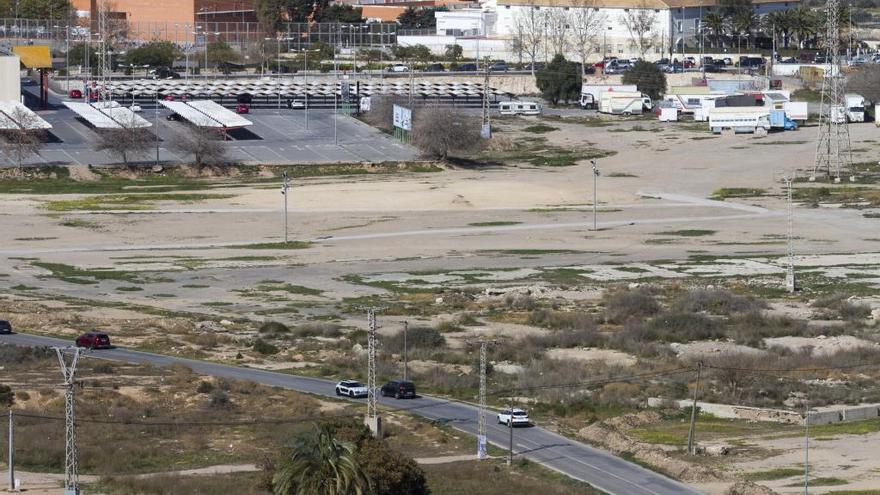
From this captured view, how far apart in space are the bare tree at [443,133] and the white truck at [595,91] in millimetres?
42395

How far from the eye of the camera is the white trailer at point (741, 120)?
172 meters

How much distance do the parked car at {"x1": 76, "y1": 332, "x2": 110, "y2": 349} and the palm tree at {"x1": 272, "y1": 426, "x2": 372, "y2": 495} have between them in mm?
29956

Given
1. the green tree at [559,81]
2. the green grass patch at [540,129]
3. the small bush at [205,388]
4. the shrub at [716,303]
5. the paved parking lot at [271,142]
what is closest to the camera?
the small bush at [205,388]

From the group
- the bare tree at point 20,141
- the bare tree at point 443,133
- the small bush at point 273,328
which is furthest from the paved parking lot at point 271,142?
the small bush at point 273,328

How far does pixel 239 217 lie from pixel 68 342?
48180 millimetres

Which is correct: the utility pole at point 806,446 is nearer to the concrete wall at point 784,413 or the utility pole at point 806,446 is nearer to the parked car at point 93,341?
the concrete wall at point 784,413

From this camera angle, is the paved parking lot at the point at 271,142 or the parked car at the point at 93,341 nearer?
the parked car at the point at 93,341

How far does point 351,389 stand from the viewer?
6328cm

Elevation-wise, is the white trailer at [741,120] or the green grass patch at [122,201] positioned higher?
the white trailer at [741,120]

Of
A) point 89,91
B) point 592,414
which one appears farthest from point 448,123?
point 592,414

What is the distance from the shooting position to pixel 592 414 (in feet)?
206

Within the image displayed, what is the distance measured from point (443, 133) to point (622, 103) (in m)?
45.3

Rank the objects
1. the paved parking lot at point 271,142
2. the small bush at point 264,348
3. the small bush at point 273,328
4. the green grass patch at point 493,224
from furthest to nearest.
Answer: the paved parking lot at point 271,142 → the green grass patch at point 493,224 → the small bush at point 273,328 → the small bush at point 264,348

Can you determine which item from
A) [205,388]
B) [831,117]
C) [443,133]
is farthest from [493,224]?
[205,388]
